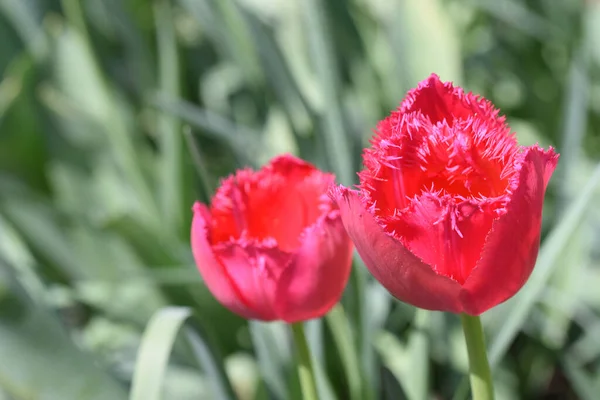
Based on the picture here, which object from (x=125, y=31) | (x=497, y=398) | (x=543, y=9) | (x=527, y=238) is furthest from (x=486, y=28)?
(x=527, y=238)

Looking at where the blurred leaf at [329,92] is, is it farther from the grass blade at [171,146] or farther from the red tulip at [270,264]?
the red tulip at [270,264]

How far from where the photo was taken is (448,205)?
219 mm

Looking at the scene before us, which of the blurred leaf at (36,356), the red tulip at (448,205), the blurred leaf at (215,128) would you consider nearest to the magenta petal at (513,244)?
the red tulip at (448,205)

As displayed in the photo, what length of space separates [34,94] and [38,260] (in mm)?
163

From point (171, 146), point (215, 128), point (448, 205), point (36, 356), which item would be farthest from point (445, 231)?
point (171, 146)

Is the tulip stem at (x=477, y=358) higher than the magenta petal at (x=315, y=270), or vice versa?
the magenta petal at (x=315, y=270)

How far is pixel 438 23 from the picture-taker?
733 millimetres

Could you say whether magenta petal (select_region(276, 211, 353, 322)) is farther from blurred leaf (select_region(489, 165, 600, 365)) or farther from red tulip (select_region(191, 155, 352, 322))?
blurred leaf (select_region(489, 165, 600, 365))

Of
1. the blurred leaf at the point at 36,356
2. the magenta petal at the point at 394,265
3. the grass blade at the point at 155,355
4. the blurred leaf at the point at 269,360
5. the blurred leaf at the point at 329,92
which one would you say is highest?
the blurred leaf at the point at 329,92

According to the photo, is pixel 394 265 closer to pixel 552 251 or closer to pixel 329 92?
pixel 552 251

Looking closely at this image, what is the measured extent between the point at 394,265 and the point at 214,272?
8 cm

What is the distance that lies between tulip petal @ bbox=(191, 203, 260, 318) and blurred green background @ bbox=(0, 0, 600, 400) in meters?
0.06

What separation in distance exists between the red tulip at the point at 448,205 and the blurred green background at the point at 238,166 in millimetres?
117

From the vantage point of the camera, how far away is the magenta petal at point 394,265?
0.21 meters
